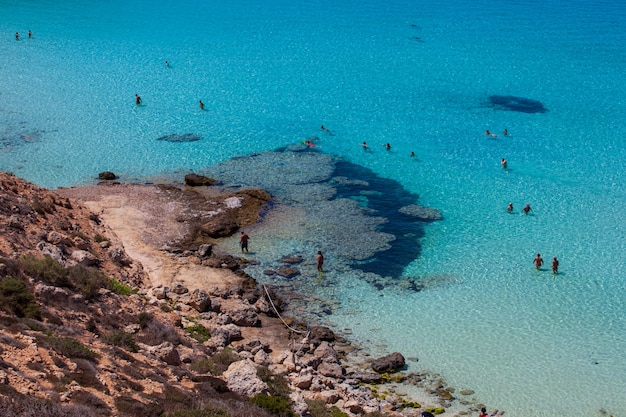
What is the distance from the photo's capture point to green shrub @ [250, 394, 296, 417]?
1717 centimetres

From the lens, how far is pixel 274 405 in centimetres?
1731

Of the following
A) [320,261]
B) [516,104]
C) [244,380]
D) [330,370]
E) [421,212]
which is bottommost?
[330,370]

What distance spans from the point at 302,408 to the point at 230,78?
120ft

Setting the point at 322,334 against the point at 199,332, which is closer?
the point at 199,332

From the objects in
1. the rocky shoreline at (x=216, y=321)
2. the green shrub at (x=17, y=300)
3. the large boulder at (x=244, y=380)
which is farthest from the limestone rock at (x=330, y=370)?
the green shrub at (x=17, y=300)

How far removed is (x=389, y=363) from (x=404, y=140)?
71.4 ft

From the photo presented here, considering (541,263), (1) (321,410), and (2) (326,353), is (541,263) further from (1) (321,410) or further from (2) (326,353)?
(1) (321,410)

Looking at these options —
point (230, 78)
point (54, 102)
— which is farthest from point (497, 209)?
point (54, 102)

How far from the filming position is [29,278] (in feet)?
63.5

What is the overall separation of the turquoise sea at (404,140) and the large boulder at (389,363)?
690mm

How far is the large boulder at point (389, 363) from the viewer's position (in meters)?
22.2

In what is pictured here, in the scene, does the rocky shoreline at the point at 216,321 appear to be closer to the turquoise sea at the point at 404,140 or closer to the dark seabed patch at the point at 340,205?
the turquoise sea at the point at 404,140

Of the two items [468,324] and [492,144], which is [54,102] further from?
[468,324]

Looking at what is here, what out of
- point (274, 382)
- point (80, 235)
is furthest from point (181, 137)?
point (274, 382)
